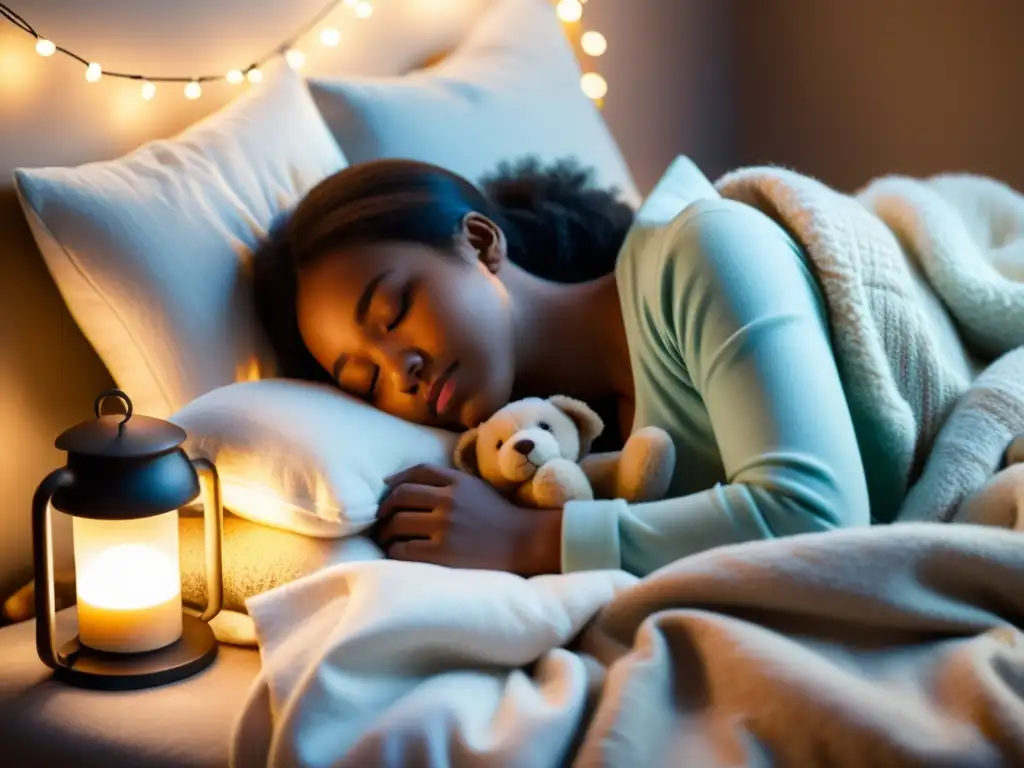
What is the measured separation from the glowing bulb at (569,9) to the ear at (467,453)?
1.15 m

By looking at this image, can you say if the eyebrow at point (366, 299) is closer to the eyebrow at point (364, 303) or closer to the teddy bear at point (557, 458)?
the eyebrow at point (364, 303)

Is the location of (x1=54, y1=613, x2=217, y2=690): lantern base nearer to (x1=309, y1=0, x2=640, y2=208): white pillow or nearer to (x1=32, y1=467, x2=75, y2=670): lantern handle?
(x1=32, y1=467, x2=75, y2=670): lantern handle

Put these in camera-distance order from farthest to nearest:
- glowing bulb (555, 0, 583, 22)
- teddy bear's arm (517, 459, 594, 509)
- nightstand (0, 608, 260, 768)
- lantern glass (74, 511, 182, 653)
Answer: glowing bulb (555, 0, 583, 22), teddy bear's arm (517, 459, 594, 509), lantern glass (74, 511, 182, 653), nightstand (0, 608, 260, 768)

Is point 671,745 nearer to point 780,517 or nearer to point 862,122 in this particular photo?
point 780,517

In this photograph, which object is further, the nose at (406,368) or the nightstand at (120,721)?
the nose at (406,368)

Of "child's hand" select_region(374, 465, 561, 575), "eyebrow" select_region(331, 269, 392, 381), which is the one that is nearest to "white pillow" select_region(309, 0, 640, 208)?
"eyebrow" select_region(331, 269, 392, 381)

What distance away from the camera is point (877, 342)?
1.13m

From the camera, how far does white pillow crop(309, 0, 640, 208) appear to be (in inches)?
60.8

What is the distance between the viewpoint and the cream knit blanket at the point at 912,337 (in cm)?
112

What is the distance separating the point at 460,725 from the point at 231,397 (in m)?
0.48

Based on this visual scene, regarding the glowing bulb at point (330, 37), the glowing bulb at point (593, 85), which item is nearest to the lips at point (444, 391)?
the glowing bulb at point (330, 37)

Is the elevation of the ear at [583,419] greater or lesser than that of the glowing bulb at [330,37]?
lesser

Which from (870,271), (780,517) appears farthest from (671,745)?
(870,271)

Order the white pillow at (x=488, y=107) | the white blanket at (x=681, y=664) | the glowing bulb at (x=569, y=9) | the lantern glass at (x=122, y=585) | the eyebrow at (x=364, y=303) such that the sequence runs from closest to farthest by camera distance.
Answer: the white blanket at (x=681, y=664)
the lantern glass at (x=122, y=585)
the eyebrow at (x=364, y=303)
the white pillow at (x=488, y=107)
the glowing bulb at (x=569, y=9)
